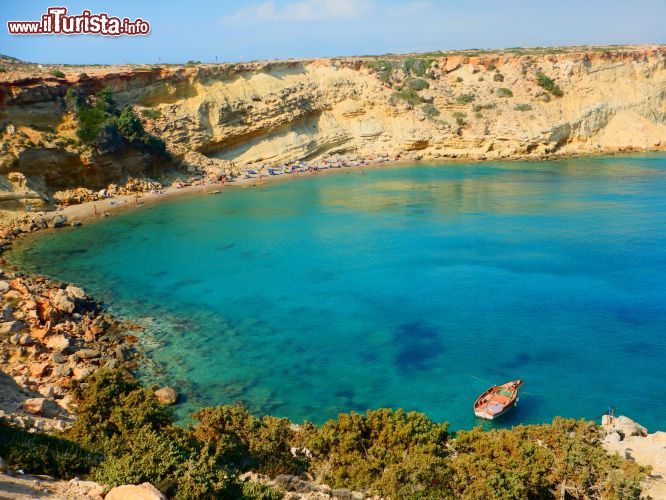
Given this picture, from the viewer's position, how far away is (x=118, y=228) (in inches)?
1775

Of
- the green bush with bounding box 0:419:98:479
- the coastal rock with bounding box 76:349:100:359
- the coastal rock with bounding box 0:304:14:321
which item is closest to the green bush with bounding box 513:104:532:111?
the coastal rock with bounding box 76:349:100:359

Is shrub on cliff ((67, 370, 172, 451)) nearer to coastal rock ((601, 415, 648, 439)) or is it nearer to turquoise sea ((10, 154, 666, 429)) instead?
turquoise sea ((10, 154, 666, 429))

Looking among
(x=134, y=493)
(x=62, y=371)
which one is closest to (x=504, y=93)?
(x=62, y=371)

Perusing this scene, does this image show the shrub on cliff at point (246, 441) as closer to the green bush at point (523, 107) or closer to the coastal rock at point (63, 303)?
the coastal rock at point (63, 303)

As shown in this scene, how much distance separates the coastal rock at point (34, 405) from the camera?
1736 centimetres

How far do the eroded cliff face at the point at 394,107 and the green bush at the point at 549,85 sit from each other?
772 mm

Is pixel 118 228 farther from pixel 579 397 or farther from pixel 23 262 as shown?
pixel 579 397

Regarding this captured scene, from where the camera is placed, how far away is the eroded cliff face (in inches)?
2537

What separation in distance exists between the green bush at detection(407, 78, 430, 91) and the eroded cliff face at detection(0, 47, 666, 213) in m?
0.48

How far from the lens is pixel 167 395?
A: 20.5 meters

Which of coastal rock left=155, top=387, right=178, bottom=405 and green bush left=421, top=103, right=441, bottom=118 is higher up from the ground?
green bush left=421, top=103, right=441, bottom=118

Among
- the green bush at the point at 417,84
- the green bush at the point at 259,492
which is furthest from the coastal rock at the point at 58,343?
the green bush at the point at 417,84

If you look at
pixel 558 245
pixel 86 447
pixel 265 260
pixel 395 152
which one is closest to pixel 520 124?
pixel 395 152

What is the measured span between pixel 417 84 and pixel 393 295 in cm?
5878
